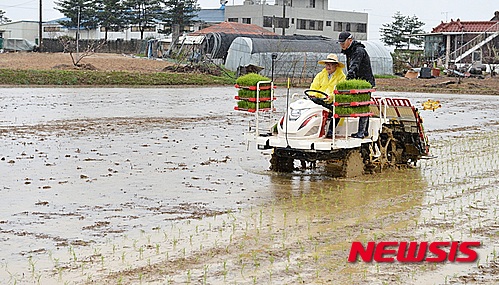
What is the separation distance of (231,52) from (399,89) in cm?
1299

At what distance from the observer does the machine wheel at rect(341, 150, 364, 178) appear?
12.4 metres

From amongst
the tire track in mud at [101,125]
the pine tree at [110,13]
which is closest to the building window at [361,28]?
the pine tree at [110,13]

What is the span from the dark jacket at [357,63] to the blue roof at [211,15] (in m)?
90.2

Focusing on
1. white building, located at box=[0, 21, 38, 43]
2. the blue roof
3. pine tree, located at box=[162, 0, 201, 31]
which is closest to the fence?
pine tree, located at box=[162, 0, 201, 31]

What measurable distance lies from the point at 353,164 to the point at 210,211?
3529mm

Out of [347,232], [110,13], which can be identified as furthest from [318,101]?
[110,13]

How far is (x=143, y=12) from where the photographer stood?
91.6m

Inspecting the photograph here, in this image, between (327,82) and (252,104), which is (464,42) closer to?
(327,82)

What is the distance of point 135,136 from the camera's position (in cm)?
1747

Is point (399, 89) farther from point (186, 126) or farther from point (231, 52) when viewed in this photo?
point (186, 126)

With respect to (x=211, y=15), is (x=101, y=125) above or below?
below

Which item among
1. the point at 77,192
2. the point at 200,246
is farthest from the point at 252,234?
the point at 77,192

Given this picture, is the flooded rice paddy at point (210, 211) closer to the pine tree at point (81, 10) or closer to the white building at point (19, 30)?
the pine tree at point (81, 10)

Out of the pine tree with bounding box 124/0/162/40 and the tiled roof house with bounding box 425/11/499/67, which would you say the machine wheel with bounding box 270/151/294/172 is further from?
the pine tree with bounding box 124/0/162/40
